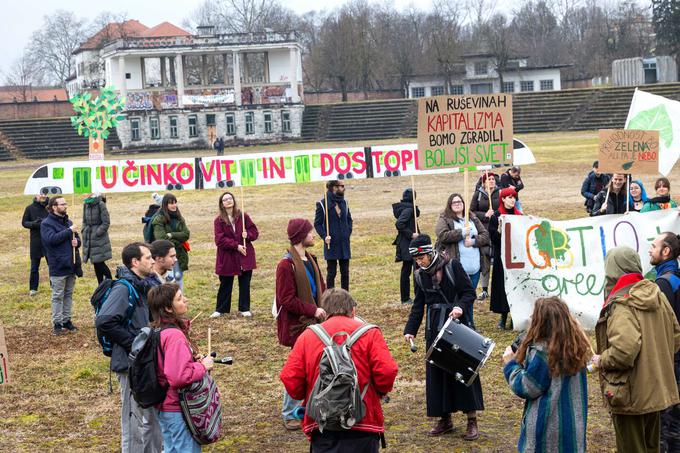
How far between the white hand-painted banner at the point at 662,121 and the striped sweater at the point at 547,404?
708cm

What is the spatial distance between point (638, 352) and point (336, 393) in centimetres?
192

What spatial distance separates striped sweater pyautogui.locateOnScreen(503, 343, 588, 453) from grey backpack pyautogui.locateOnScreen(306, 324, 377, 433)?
0.94m

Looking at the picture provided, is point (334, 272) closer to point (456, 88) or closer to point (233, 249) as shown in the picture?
point (233, 249)

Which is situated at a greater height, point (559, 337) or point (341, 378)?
point (559, 337)

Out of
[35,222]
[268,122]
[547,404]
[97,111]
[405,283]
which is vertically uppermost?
[268,122]

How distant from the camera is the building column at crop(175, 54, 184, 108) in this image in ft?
213

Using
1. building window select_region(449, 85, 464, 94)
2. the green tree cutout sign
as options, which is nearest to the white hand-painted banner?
the green tree cutout sign

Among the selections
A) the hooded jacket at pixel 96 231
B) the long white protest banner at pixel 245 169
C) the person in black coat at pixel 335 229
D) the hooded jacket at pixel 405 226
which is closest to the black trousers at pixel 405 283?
the hooded jacket at pixel 405 226

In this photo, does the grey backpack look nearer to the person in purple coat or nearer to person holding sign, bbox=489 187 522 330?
person holding sign, bbox=489 187 522 330

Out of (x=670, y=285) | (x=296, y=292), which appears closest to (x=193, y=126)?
(x=296, y=292)

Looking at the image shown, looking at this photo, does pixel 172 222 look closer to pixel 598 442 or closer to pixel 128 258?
pixel 128 258

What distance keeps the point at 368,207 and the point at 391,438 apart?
19240mm

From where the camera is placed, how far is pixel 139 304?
679cm

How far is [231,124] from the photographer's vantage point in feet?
214
